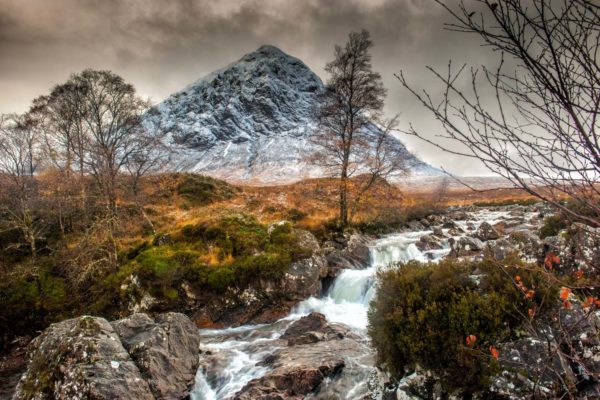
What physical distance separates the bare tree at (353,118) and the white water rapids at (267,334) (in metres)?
4.35

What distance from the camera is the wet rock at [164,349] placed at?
6.18m

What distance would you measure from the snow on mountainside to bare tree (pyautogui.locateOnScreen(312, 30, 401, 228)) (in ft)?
258

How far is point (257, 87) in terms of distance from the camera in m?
173

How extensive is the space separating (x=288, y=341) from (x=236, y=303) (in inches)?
119

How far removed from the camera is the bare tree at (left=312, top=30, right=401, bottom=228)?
1630 cm

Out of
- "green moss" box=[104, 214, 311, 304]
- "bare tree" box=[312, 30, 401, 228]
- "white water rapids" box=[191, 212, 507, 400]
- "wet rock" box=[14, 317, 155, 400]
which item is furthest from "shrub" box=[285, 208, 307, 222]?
"wet rock" box=[14, 317, 155, 400]

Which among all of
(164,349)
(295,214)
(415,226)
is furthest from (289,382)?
(415,226)

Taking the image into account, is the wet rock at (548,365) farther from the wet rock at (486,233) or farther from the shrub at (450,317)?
the wet rock at (486,233)

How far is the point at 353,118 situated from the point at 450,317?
14.1 metres

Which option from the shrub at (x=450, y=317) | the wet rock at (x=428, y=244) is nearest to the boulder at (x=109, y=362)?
the shrub at (x=450, y=317)

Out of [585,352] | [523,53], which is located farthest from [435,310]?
[523,53]

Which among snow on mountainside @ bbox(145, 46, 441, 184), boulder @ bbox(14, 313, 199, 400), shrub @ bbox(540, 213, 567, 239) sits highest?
snow on mountainside @ bbox(145, 46, 441, 184)

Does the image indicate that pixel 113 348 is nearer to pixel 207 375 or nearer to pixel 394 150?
pixel 207 375

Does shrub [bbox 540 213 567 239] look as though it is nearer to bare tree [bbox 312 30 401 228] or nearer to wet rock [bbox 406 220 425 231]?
bare tree [bbox 312 30 401 228]
